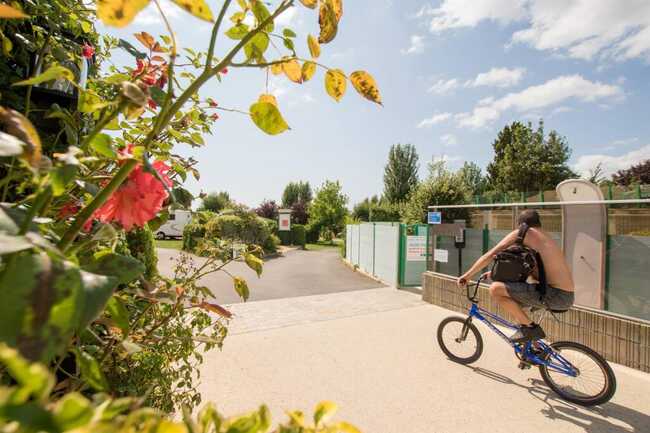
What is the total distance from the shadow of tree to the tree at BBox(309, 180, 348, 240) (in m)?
29.9

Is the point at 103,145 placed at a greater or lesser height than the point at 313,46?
lesser

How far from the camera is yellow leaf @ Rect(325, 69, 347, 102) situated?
0.70 meters

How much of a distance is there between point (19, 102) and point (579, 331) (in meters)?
5.75

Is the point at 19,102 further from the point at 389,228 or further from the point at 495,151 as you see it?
the point at 495,151

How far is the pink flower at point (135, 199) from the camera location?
24.9 inches

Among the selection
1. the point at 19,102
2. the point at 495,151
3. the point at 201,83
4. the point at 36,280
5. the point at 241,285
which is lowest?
the point at 241,285

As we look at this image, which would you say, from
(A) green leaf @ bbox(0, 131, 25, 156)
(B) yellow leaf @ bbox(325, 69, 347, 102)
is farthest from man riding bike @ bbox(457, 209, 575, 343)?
(A) green leaf @ bbox(0, 131, 25, 156)

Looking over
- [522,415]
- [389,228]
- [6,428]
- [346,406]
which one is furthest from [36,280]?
[389,228]

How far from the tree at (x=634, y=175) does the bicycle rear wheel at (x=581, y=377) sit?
105 feet

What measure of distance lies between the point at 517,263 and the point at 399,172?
37183mm

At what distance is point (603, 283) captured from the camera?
466cm

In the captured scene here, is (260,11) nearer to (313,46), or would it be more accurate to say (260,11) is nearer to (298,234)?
(313,46)

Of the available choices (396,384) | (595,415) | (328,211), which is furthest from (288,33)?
(328,211)

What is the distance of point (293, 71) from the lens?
0.78m
